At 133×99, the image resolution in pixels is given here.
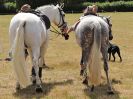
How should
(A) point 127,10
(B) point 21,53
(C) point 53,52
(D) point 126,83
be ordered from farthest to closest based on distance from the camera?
(A) point 127,10
(C) point 53,52
(D) point 126,83
(B) point 21,53

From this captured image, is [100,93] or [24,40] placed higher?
[24,40]

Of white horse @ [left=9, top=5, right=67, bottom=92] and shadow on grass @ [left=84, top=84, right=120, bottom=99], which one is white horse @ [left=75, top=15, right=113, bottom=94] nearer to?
shadow on grass @ [left=84, top=84, right=120, bottom=99]

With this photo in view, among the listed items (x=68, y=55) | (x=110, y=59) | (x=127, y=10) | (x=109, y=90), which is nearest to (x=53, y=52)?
(x=68, y=55)

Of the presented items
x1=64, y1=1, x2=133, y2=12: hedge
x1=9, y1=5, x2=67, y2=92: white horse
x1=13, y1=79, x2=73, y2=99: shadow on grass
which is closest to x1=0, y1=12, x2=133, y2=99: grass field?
x1=13, y1=79, x2=73, y2=99: shadow on grass

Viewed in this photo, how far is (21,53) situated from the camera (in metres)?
10.2

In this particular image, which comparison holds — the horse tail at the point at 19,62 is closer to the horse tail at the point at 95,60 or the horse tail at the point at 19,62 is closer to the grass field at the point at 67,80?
the grass field at the point at 67,80

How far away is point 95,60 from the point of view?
10055mm

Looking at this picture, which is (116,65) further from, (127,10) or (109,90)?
(127,10)

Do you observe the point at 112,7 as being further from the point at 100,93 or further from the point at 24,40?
the point at 24,40

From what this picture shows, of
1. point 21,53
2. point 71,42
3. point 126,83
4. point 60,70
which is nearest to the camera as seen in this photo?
point 21,53

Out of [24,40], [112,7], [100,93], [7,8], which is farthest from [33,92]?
[112,7]

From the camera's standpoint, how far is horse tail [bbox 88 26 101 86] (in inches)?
396

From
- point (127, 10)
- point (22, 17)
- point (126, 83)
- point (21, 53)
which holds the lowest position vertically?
point (127, 10)

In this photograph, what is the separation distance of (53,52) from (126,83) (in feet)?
29.1
